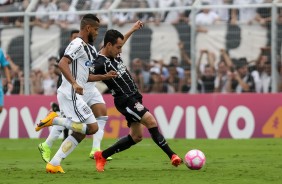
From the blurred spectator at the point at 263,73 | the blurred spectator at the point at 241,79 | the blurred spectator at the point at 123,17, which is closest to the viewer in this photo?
the blurred spectator at the point at 263,73

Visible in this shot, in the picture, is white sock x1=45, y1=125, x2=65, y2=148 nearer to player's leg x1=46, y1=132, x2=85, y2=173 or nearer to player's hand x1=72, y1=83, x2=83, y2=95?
player's leg x1=46, y1=132, x2=85, y2=173

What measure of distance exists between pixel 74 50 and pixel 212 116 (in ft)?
35.1

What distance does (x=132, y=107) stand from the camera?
12.8m

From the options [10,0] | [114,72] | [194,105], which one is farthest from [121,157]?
[10,0]

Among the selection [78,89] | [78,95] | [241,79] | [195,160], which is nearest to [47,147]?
[78,95]

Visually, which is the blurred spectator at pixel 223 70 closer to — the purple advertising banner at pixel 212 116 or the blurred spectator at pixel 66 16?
the purple advertising banner at pixel 212 116

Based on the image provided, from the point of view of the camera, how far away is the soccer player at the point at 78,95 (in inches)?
484

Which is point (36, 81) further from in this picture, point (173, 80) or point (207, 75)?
point (207, 75)

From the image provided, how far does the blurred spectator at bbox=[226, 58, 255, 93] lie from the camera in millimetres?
22391

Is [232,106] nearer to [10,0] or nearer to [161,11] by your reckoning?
[161,11]

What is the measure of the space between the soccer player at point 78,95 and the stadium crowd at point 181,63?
387 inches

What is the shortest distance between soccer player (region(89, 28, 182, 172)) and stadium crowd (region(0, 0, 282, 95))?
31.6 feet

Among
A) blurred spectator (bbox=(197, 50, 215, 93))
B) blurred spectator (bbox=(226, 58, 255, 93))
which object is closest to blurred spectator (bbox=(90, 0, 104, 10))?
blurred spectator (bbox=(197, 50, 215, 93))

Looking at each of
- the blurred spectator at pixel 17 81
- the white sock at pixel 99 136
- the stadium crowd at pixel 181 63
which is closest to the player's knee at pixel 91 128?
the white sock at pixel 99 136
